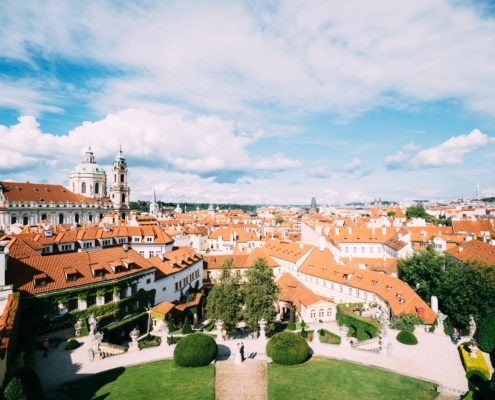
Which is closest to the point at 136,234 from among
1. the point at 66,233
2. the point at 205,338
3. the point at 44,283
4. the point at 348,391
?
the point at 66,233

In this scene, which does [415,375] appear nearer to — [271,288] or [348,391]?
[348,391]

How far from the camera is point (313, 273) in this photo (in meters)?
53.1

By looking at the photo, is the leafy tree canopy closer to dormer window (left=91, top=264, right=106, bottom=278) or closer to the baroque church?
dormer window (left=91, top=264, right=106, bottom=278)

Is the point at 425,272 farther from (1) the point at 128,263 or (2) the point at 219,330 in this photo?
(1) the point at 128,263

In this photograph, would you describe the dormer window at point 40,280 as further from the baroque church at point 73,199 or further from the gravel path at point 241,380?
the baroque church at point 73,199

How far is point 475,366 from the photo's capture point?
75.7 feet

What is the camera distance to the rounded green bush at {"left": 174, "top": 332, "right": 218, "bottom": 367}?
25.2m

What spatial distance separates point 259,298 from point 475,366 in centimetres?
1867

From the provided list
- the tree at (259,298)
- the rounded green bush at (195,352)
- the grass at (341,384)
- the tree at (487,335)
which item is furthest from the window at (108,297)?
the tree at (487,335)

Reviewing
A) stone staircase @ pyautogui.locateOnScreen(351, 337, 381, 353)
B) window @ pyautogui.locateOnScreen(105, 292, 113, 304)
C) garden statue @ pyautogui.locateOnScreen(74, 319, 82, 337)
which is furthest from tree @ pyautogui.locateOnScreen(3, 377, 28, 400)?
stone staircase @ pyautogui.locateOnScreen(351, 337, 381, 353)

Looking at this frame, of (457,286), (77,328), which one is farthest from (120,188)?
(457,286)

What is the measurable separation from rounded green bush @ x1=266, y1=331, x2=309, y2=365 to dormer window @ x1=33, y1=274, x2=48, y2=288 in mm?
22291

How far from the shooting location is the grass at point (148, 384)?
836 inches

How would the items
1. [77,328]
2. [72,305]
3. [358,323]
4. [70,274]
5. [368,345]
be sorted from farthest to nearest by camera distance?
[358,323]
[70,274]
[72,305]
[77,328]
[368,345]
